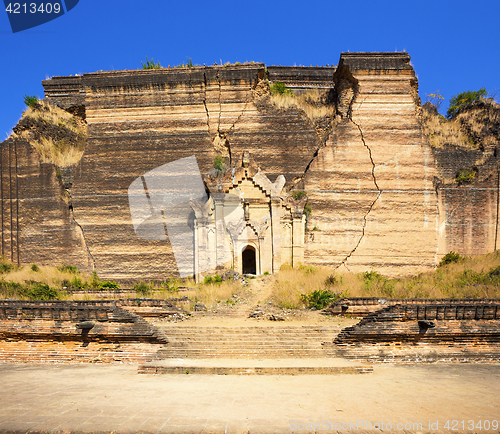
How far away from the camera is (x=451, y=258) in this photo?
16781 millimetres

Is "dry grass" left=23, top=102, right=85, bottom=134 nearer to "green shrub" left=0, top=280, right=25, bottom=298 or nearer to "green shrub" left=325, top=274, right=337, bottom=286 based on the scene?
"green shrub" left=0, top=280, right=25, bottom=298

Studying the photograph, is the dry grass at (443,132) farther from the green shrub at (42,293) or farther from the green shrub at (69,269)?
the green shrub at (42,293)

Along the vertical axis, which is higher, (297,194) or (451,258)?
(297,194)

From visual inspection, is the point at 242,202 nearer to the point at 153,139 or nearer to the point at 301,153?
the point at 301,153

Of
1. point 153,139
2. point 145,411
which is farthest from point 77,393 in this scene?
point 153,139

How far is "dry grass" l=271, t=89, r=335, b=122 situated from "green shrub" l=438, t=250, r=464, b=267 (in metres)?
8.70

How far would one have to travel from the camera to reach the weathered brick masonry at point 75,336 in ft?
29.8

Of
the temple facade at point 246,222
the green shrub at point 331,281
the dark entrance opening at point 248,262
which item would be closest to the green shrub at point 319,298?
the green shrub at point 331,281

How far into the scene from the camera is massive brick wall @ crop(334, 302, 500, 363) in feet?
29.2

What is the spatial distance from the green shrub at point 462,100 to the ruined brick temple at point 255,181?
179 inches

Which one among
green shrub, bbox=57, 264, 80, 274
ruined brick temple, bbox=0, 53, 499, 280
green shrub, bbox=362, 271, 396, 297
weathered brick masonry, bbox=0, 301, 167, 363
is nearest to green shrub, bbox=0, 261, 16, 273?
ruined brick temple, bbox=0, 53, 499, 280

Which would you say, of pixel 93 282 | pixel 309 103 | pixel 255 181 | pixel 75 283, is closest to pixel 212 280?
pixel 255 181

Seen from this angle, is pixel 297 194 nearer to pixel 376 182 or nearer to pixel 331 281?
pixel 376 182

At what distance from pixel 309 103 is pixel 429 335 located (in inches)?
625
